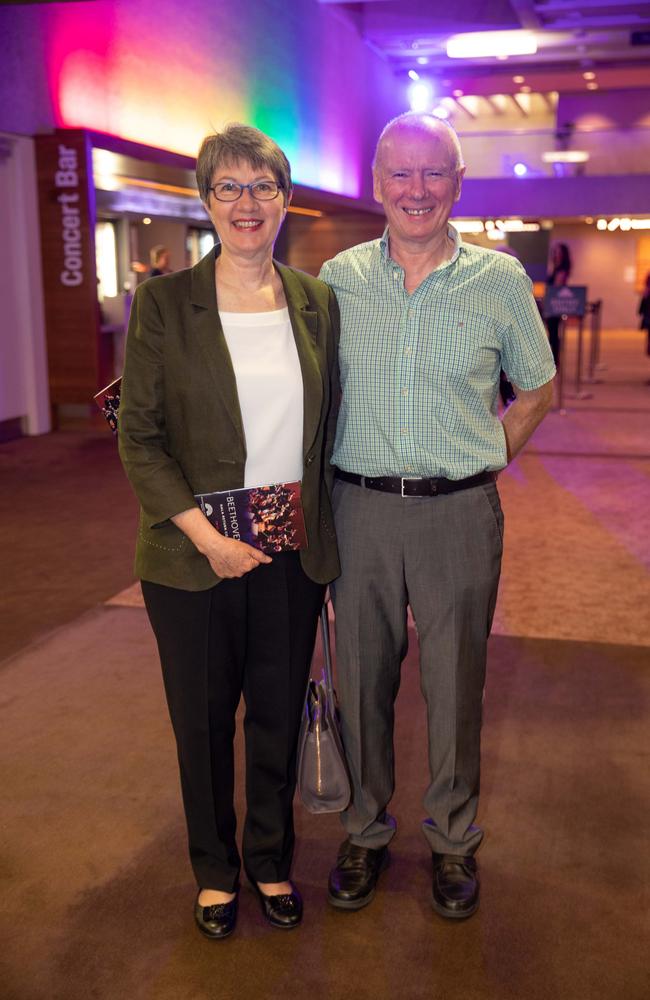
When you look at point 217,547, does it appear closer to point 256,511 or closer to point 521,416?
point 256,511

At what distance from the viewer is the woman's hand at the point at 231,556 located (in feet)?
6.44

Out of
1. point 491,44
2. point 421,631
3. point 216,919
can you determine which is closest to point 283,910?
point 216,919

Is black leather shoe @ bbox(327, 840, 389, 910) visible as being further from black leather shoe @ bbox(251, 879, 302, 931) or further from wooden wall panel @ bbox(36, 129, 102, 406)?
wooden wall panel @ bbox(36, 129, 102, 406)

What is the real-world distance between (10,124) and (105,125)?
1.14 meters

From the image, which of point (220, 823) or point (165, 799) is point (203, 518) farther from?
point (165, 799)

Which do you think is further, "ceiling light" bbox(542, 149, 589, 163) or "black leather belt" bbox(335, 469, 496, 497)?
"ceiling light" bbox(542, 149, 589, 163)

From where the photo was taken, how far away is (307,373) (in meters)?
2.02

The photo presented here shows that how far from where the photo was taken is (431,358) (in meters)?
2.15

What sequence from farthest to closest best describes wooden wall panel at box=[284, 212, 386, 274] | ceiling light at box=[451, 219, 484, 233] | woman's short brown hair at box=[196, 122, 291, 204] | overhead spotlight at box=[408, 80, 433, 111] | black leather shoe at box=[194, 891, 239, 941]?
overhead spotlight at box=[408, 80, 433, 111] → ceiling light at box=[451, 219, 484, 233] → wooden wall panel at box=[284, 212, 386, 274] → black leather shoe at box=[194, 891, 239, 941] → woman's short brown hair at box=[196, 122, 291, 204]

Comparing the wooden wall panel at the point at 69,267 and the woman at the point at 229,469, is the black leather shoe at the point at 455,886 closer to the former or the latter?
the woman at the point at 229,469

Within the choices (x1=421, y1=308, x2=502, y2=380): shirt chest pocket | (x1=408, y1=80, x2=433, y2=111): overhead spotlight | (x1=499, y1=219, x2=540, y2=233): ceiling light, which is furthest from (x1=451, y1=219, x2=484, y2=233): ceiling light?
(x1=421, y1=308, x2=502, y2=380): shirt chest pocket

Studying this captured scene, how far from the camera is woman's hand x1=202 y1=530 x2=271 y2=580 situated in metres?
1.96

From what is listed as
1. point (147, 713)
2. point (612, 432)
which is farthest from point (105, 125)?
point (147, 713)

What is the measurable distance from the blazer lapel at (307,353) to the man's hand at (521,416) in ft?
1.88
